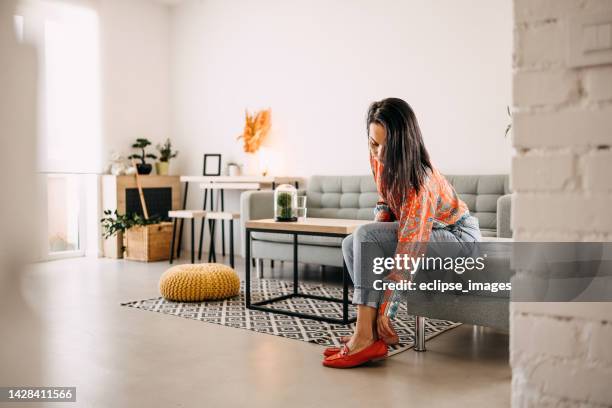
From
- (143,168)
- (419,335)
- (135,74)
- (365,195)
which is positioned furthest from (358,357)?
(135,74)

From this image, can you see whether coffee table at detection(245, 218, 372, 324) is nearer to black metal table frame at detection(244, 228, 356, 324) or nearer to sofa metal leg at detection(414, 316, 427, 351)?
black metal table frame at detection(244, 228, 356, 324)

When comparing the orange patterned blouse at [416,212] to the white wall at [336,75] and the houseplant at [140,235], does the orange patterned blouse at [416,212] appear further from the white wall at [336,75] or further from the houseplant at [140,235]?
the houseplant at [140,235]

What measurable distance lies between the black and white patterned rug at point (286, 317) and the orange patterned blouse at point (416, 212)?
491mm

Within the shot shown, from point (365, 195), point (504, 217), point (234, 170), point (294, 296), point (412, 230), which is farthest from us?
point (234, 170)

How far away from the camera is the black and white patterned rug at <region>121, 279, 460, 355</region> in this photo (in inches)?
103

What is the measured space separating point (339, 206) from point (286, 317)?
1.70 m

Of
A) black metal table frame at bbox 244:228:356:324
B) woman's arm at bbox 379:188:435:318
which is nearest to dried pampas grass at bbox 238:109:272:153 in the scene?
black metal table frame at bbox 244:228:356:324

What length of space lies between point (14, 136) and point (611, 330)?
2.37 ft

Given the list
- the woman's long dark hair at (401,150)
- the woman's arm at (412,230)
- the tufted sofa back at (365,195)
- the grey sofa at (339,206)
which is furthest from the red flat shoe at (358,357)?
the tufted sofa back at (365,195)

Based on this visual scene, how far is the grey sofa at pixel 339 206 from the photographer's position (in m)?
3.72

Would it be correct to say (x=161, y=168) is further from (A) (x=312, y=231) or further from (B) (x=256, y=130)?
(A) (x=312, y=231)

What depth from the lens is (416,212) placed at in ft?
6.89

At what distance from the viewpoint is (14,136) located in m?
0.35

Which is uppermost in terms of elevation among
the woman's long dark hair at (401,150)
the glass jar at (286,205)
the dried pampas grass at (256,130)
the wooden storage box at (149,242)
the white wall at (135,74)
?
the white wall at (135,74)
